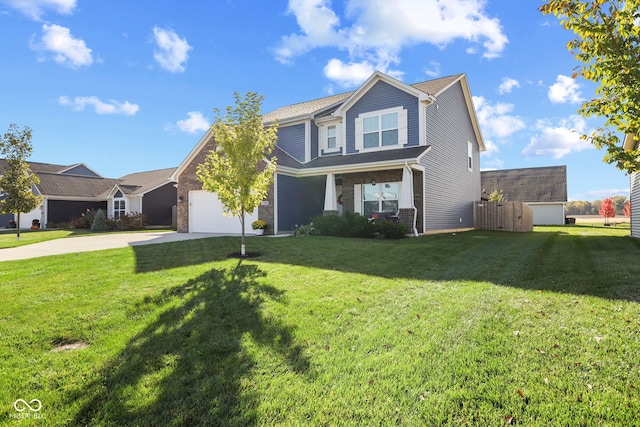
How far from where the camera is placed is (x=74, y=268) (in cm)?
693

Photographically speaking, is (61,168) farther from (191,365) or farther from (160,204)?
(191,365)

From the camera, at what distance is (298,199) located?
54.2 ft

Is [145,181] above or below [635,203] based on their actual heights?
above

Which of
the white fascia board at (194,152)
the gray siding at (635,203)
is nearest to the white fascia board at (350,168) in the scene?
the white fascia board at (194,152)

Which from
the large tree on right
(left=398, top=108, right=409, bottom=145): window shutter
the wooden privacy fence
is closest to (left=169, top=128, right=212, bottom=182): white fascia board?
(left=398, top=108, right=409, bottom=145): window shutter

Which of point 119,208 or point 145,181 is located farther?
point 145,181

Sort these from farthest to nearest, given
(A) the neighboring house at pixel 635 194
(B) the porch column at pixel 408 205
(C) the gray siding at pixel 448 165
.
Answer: (C) the gray siding at pixel 448 165 → (A) the neighboring house at pixel 635 194 → (B) the porch column at pixel 408 205

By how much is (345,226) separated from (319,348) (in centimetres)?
997

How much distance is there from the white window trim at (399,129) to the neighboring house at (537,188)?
18342 millimetres

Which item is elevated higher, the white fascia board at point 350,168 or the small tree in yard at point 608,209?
the white fascia board at point 350,168

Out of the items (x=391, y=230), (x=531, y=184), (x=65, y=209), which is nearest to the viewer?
(x=391, y=230)

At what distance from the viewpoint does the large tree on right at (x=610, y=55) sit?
13.3 ft

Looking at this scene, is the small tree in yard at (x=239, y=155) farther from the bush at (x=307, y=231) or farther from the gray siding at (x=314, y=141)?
the gray siding at (x=314, y=141)

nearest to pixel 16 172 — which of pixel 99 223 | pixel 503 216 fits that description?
pixel 99 223
